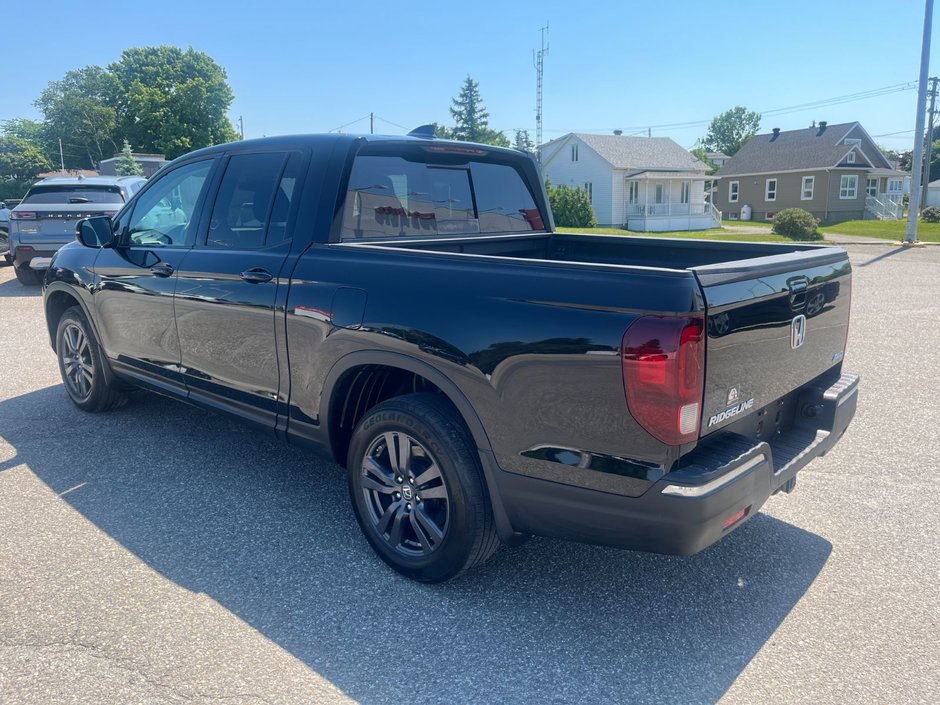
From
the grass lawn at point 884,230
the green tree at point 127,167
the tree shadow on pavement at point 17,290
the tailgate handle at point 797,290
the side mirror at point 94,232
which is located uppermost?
the green tree at point 127,167

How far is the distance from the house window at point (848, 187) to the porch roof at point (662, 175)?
979cm

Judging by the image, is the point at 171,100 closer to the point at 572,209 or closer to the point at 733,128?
the point at 572,209

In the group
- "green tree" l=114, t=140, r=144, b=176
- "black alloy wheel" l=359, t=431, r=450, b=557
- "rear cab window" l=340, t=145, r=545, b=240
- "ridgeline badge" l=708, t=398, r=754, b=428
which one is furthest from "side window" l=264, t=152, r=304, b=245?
"green tree" l=114, t=140, r=144, b=176

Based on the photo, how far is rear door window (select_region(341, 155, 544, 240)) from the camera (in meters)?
3.94

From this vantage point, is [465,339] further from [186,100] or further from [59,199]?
[186,100]

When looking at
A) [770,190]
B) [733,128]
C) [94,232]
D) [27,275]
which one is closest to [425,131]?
[94,232]

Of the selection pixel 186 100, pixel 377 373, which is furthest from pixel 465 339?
pixel 186 100

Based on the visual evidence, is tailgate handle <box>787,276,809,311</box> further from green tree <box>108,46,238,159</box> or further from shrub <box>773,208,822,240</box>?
green tree <box>108,46,238,159</box>

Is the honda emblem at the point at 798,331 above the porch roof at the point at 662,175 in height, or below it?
below

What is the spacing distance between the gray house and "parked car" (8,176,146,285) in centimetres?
4469

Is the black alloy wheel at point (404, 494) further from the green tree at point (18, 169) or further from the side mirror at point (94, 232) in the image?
the green tree at point (18, 169)

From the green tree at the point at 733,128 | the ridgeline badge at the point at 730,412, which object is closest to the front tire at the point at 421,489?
the ridgeline badge at the point at 730,412

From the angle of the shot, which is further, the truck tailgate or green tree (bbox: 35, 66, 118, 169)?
green tree (bbox: 35, 66, 118, 169)

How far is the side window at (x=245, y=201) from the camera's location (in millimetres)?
4059
